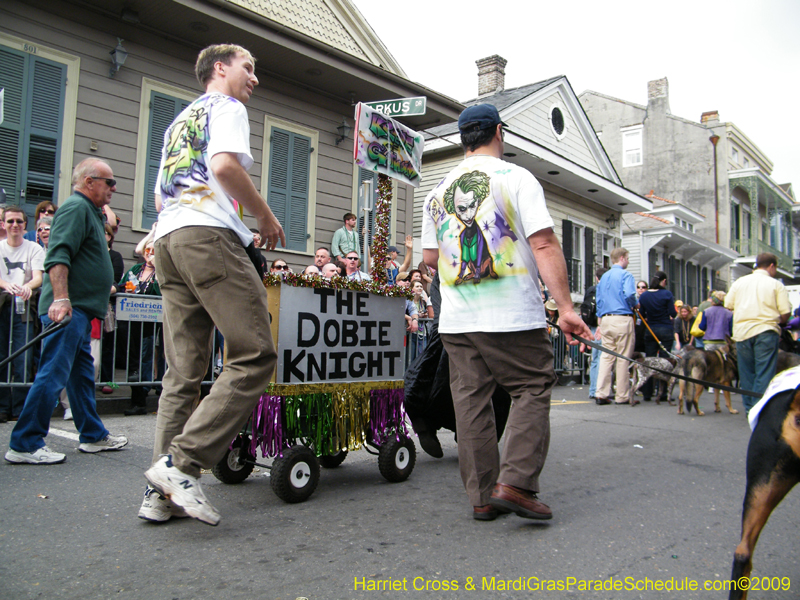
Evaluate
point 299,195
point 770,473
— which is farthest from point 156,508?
point 299,195

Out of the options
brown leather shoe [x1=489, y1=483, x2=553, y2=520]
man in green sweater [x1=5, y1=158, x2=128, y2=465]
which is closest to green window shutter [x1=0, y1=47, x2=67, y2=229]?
man in green sweater [x1=5, y1=158, x2=128, y2=465]

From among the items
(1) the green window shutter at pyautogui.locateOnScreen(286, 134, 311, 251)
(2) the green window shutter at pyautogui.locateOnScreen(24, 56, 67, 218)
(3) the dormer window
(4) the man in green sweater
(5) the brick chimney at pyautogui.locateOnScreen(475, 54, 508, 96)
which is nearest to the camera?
(4) the man in green sweater

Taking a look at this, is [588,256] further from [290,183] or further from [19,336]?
[19,336]

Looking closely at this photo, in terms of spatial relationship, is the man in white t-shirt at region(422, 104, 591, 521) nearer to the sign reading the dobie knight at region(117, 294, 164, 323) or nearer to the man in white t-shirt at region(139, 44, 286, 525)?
the man in white t-shirt at region(139, 44, 286, 525)

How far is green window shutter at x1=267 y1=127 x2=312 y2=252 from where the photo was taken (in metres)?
10.8

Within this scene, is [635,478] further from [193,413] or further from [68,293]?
[68,293]

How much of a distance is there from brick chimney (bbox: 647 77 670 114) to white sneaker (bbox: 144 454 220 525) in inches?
1484

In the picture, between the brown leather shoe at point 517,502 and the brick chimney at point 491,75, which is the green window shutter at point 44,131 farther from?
the brick chimney at point 491,75

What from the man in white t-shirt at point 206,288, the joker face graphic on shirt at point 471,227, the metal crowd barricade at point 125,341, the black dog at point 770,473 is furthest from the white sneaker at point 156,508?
the metal crowd barricade at point 125,341

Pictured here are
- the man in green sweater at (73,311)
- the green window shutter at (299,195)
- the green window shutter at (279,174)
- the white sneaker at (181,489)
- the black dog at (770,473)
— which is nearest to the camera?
the black dog at (770,473)

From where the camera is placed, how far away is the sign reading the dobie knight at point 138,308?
688 cm

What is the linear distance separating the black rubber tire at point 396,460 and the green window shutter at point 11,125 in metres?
6.82

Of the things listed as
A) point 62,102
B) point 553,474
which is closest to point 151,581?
point 553,474

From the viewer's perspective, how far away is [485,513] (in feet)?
10.2
